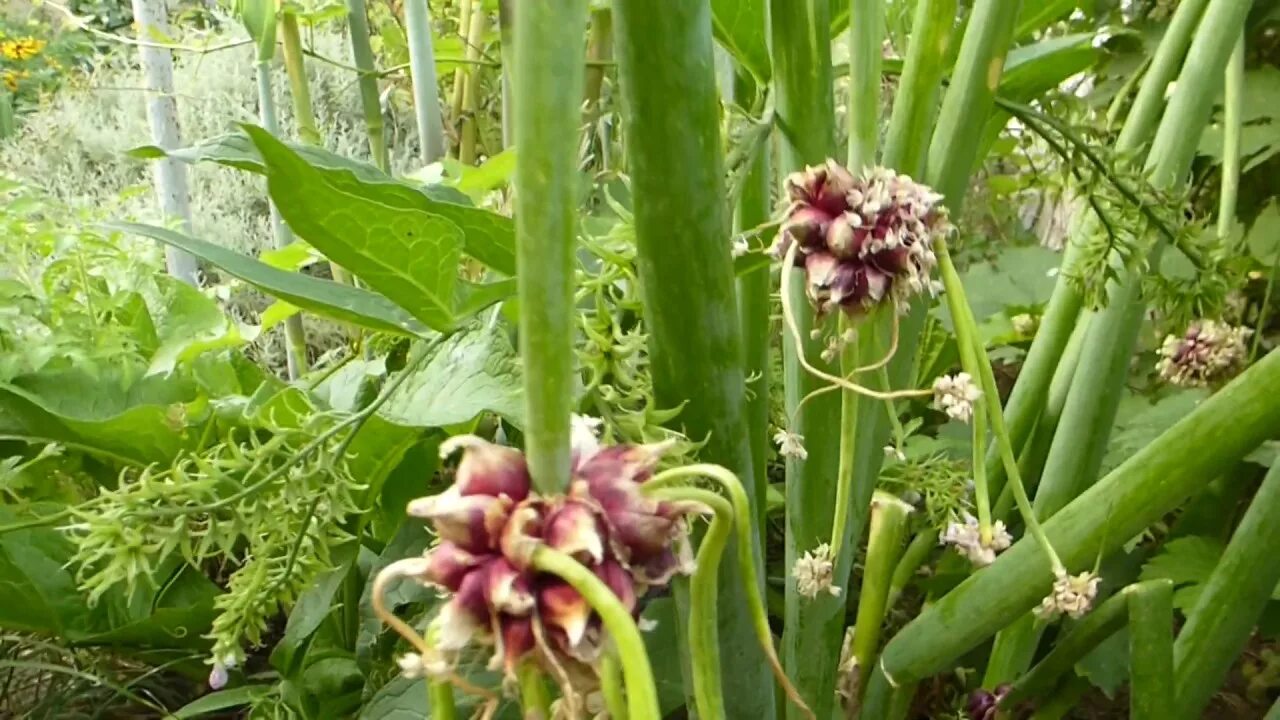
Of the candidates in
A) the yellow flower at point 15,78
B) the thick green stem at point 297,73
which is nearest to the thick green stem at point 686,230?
the thick green stem at point 297,73

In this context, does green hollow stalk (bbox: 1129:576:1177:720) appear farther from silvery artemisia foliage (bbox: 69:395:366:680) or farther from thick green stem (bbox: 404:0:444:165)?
thick green stem (bbox: 404:0:444:165)

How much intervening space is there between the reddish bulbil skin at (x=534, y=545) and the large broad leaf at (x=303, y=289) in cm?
13

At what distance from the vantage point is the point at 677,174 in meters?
0.22

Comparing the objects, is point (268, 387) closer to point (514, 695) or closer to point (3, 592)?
point (3, 592)

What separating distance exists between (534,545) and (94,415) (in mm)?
362

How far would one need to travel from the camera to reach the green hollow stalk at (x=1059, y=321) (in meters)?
0.39

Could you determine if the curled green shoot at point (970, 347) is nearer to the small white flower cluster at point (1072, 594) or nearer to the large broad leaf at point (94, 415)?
the small white flower cluster at point (1072, 594)

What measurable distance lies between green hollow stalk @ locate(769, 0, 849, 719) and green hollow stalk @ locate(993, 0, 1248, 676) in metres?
0.10

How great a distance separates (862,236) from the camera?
8.6 inches

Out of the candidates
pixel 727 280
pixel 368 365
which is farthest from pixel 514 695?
pixel 368 365

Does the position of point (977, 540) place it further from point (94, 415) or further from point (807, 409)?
point (94, 415)

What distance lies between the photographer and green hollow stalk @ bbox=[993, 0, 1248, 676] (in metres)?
0.37

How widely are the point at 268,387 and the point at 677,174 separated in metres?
0.24

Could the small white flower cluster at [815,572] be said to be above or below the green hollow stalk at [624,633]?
below
